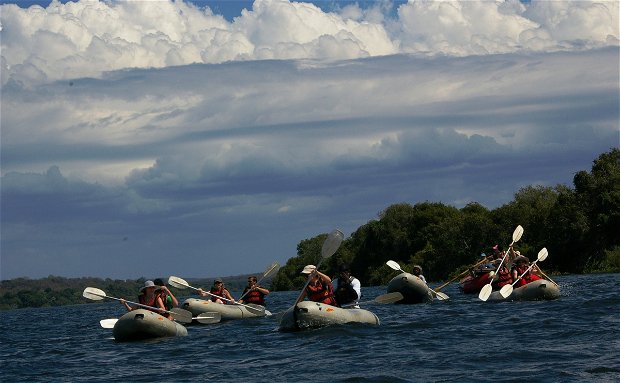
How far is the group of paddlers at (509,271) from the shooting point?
31188 millimetres

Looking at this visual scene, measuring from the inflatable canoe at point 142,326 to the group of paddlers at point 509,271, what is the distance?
12178mm

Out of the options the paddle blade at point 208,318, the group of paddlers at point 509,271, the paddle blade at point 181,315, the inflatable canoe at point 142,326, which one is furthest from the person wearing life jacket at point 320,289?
the group of paddlers at point 509,271

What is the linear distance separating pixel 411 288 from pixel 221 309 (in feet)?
21.0

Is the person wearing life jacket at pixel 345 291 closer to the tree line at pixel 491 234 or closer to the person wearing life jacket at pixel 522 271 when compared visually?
the person wearing life jacket at pixel 522 271

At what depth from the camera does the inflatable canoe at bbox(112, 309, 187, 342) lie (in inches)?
909

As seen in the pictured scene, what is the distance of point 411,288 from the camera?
32219mm

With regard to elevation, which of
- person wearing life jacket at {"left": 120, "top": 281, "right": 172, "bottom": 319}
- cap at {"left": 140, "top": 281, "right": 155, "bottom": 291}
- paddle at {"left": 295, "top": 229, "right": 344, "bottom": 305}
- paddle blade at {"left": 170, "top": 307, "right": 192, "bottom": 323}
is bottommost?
paddle blade at {"left": 170, "top": 307, "right": 192, "bottom": 323}

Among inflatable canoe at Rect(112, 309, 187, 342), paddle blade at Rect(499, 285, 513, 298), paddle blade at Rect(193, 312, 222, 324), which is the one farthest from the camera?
paddle blade at Rect(499, 285, 513, 298)

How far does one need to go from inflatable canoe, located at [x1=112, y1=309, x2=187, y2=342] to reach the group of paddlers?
12.2 m

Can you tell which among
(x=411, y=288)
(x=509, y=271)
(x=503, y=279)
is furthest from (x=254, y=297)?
(x=509, y=271)

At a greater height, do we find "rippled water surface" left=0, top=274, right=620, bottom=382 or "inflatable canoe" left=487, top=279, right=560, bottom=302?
"inflatable canoe" left=487, top=279, right=560, bottom=302

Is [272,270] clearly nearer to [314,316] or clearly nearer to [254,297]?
[254,297]

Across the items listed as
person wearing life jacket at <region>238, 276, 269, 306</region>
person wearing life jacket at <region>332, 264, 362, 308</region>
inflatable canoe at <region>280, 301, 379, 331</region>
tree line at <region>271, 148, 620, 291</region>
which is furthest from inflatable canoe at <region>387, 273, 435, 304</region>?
tree line at <region>271, 148, 620, 291</region>

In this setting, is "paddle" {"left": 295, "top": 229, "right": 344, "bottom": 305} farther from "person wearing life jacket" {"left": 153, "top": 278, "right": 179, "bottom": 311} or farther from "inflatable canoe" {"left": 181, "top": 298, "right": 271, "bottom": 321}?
"inflatable canoe" {"left": 181, "top": 298, "right": 271, "bottom": 321}
